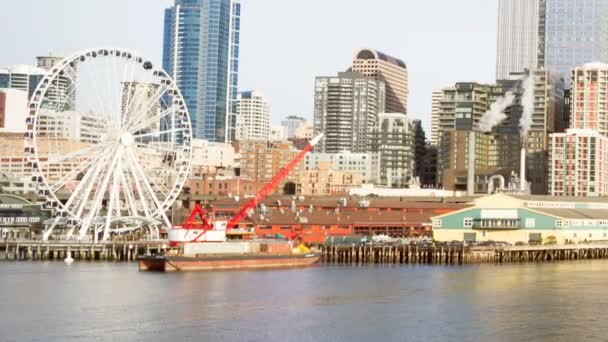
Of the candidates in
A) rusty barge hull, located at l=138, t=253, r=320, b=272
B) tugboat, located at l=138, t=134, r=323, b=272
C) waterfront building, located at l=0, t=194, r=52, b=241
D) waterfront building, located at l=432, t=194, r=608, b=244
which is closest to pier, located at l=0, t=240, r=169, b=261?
tugboat, located at l=138, t=134, r=323, b=272

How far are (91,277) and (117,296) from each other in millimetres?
13734

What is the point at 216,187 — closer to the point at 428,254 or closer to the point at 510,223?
the point at 510,223

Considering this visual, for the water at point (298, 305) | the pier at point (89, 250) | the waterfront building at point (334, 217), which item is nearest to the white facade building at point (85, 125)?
the pier at point (89, 250)

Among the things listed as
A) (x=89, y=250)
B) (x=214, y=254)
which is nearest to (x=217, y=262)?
(x=214, y=254)

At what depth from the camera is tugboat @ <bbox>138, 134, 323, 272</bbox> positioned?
93312mm

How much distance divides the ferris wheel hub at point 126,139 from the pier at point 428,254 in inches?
870

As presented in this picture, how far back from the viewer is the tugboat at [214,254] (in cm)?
9331

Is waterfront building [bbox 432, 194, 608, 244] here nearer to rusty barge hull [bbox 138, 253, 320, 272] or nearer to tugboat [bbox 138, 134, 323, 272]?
tugboat [bbox 138, 134, 323, 272]

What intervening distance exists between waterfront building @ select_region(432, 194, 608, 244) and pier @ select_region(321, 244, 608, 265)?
3690 mm

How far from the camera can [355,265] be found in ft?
346

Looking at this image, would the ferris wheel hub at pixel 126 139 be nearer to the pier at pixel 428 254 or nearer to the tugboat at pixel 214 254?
the tugboat at pixel 214 254

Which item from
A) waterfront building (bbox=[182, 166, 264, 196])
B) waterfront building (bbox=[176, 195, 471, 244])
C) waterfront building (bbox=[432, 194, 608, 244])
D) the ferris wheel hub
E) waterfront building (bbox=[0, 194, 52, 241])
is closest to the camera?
the ferris wheel hub

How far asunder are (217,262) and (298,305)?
26.0 m

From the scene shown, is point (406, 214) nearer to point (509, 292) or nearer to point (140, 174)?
point (140, 174)
